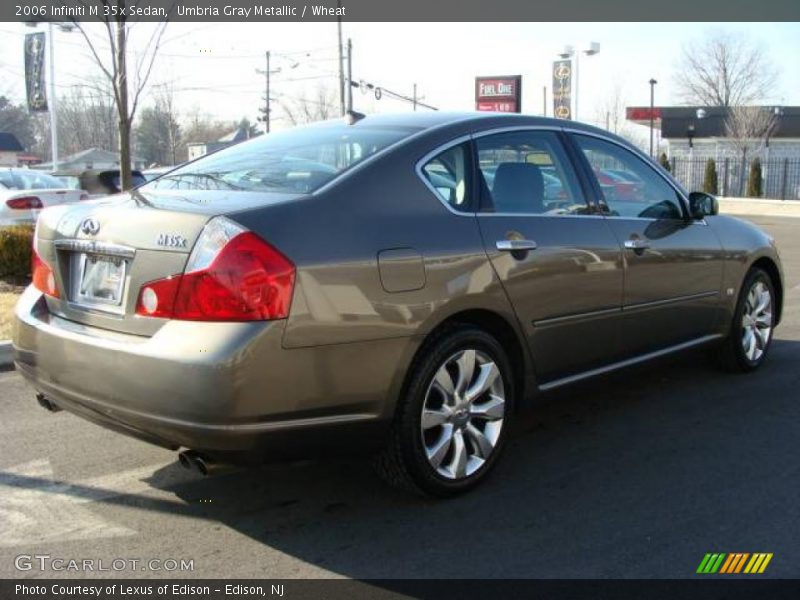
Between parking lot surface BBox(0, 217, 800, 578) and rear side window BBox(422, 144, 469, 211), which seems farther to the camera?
rear side window BBox(422, 144, 469, 211)

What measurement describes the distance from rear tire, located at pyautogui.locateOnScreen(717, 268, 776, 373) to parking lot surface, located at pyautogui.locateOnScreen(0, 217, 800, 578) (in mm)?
815

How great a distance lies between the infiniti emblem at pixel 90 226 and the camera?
332 centimetres

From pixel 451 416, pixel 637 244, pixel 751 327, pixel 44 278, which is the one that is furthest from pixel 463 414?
pixel 751 327

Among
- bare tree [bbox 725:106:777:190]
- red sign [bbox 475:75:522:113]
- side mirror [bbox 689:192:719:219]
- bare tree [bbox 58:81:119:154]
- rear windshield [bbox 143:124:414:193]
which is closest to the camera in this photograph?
rear windshield [bbox 143:124:414:193]

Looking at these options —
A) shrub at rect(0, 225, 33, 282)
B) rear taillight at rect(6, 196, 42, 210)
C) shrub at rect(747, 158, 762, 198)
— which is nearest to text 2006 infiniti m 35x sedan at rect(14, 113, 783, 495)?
shrub at rect(0, 225, 33, 282)

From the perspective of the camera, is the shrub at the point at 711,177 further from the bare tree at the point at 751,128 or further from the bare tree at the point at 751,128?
the bare tree at the point at 751,128

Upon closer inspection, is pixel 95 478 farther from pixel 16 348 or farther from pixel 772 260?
pixel 772 260

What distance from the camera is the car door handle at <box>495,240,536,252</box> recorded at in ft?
12.2

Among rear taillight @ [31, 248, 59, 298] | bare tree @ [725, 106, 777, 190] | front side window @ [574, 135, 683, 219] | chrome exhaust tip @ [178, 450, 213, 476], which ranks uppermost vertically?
bare tree @ [725, 106, 777, 190]

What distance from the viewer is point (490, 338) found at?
12.1 ft

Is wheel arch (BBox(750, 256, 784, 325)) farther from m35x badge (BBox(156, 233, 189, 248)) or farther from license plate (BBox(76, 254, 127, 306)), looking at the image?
license plate (BBox(76, 254, 127, 306))

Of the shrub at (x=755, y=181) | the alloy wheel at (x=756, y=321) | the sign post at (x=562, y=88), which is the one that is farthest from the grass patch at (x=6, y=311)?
the shrub at (x=755, y=181)

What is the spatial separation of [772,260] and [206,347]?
4536 mm

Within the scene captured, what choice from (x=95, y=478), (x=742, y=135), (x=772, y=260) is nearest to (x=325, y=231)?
(x=95, y=478)
